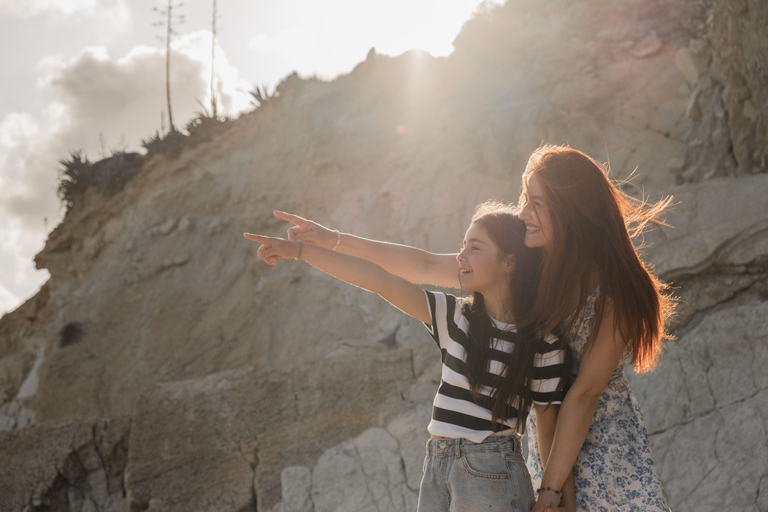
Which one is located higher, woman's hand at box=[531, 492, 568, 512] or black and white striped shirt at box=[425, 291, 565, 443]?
black and white striped shirt at box=[425, 291, 565, 443]

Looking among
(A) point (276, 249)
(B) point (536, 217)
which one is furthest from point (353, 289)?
(B) point (536, 217)

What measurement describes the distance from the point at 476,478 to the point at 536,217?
89 cm

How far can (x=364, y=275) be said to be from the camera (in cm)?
223

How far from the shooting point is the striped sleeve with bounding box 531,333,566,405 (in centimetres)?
211

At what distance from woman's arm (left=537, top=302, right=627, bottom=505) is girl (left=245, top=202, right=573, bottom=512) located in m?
0.09

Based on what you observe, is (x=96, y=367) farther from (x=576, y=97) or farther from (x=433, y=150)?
(x=576, y=97)

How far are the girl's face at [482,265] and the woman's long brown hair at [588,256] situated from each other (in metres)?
0.16

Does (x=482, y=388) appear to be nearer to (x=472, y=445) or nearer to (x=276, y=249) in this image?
(x=472, y=445)

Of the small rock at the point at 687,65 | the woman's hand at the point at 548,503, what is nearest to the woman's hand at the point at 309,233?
the woman's hand at the point at 548,503

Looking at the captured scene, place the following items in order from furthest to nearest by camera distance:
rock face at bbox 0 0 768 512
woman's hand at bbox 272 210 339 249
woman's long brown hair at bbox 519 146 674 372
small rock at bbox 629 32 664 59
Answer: small rock at bbox 629 32 664 59, rock face at bbox 0 0 768 512, woman's hand at bbox 272 210 339 249, woman's long brown hair at bbox 519 146 674 372

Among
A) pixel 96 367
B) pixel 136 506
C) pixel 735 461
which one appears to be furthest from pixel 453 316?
pixel 96 367

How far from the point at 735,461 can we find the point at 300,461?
325cm

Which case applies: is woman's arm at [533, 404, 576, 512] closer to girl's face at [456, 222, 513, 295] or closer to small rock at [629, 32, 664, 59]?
girl's face at [456, 222, 513, 295]

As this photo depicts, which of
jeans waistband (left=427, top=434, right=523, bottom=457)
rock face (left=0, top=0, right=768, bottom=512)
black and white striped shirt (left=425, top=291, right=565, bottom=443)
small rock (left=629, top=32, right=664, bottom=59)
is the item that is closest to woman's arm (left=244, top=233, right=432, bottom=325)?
black and white striped shirt (left=425, top=291, right=565, bottom=443)
